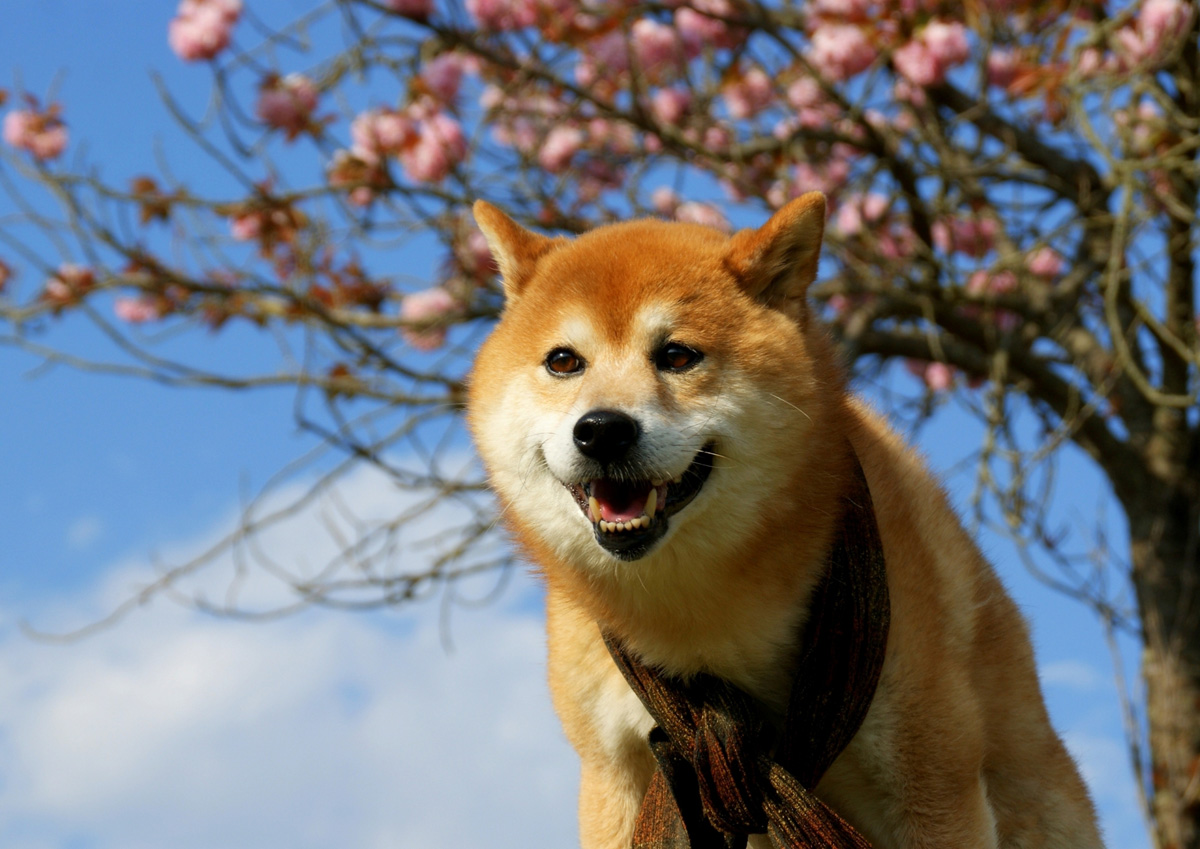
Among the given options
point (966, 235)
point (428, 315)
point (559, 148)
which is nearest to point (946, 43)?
point (966, 235)

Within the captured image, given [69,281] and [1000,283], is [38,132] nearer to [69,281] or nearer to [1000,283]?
[69,281]

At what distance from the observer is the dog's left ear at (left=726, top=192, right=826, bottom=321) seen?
288 cm

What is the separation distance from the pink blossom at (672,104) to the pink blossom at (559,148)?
53 cm

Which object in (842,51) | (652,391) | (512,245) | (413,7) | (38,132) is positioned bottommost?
(652,391)

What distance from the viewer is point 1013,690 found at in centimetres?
314

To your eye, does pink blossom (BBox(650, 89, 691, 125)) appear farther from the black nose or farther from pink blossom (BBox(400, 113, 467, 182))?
the black nose

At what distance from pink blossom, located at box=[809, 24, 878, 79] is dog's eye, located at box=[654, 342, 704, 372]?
4.22 metres

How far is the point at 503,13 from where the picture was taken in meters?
6.56

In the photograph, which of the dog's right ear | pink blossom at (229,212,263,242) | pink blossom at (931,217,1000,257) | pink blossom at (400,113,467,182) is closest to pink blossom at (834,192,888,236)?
pink blossom at (931,217,1000,257)

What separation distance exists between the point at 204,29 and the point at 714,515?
4.92 m

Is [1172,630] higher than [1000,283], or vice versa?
[1000,283]

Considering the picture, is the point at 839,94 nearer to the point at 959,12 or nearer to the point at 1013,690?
the point at 959,12

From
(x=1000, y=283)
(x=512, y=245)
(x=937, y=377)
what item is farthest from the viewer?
(x=937, y=377)

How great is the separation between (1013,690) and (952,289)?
3.63 meters
